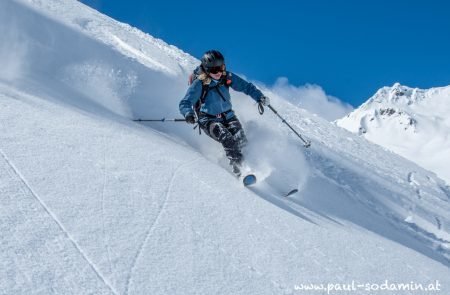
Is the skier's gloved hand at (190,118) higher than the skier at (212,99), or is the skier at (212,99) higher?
the skier at (212,99)

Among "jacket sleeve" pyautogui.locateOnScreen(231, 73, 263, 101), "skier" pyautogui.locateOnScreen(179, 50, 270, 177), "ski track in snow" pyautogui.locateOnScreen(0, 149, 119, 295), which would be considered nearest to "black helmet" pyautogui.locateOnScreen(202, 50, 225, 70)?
"skier" pyautogui.locateOnScreen(179, 50, 270, 177)

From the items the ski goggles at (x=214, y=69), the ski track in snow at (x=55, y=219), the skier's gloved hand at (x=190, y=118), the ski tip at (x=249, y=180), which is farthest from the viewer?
the ski goggles at (x=214, y=69)

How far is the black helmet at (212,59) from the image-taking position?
940 cm

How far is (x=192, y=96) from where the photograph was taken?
9.41 m

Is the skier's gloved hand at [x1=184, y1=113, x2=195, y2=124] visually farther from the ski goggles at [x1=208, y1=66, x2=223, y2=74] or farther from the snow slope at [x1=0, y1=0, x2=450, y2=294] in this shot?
the ski goggles at [x1=208, y1=66, x2=223, y2=74]

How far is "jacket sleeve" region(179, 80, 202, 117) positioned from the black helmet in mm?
360

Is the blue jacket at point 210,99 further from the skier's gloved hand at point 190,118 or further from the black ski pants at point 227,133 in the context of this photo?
the skier's gloved hand at point 190,118

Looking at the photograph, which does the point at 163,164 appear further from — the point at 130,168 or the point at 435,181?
the point at 435,181

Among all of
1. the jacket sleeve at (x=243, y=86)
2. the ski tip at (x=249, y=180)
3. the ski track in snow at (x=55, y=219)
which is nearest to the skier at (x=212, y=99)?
the jacket sleeve at (x=243, y=86)

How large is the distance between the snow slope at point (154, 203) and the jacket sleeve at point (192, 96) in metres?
0.79

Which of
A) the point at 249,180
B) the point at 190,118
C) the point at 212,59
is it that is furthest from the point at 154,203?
the point at 212,59

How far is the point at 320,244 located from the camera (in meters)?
5.96

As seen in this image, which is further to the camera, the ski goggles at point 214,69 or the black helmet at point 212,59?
the ski goggles at point 214,69

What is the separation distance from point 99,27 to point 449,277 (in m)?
13.9
